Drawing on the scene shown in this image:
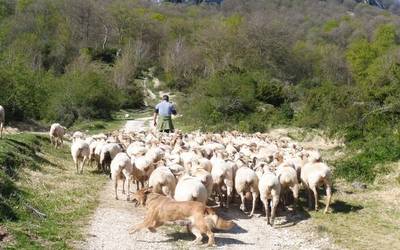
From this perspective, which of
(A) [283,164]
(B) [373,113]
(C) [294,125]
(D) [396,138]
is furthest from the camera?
(C) [294,125]

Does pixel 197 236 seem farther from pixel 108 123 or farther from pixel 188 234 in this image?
pixel 108 123

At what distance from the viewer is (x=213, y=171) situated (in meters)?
12.8

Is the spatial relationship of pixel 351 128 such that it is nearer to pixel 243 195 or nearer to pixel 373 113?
pixel 373 113

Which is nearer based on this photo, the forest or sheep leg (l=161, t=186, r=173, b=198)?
sheep leg (l=161, t=186, r=173, b=198)

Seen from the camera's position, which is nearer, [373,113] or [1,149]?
[1,149]

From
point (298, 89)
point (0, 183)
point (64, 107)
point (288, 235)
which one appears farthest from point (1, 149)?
point (298, 89)

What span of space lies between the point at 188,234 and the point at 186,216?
0.89 meters

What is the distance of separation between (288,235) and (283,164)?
275 centimetres

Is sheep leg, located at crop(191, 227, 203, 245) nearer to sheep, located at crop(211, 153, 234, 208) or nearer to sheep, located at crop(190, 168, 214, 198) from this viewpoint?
sheep, located at crop(190, 168, 214, 198)

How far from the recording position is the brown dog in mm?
9305

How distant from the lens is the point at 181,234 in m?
10.1

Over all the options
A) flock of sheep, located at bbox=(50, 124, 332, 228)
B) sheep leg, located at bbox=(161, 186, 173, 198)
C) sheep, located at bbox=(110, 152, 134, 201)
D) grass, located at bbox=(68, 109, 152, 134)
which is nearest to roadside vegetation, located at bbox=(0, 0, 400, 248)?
grass, located at bbox=(68, 109, 152, 134)

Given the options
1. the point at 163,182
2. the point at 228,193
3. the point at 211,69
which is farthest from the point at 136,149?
→ the point at 211,69

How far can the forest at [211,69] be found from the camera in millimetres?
24953
